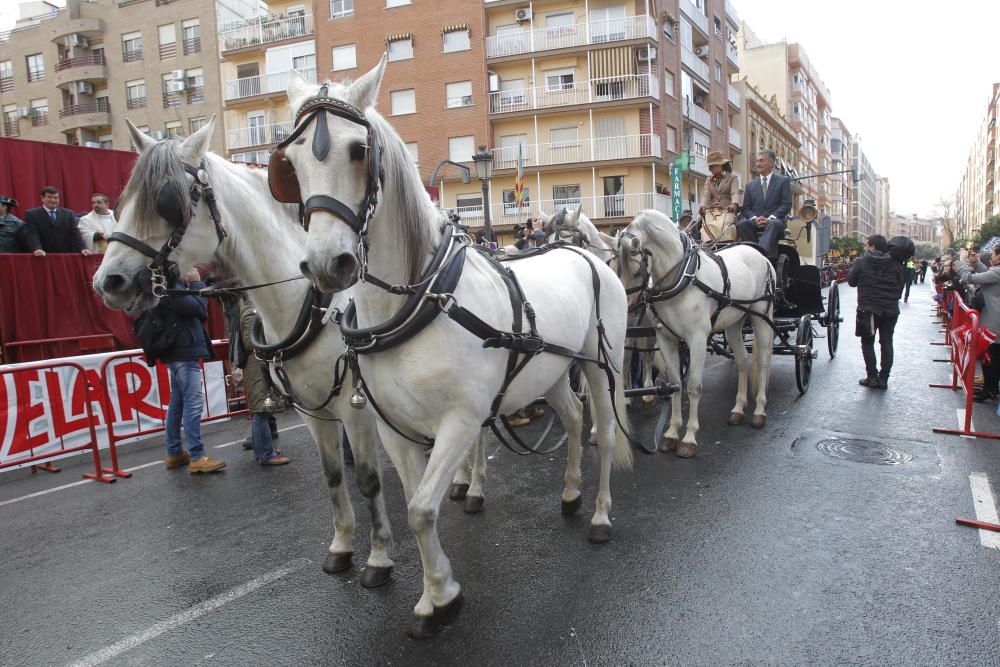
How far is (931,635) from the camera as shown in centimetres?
274

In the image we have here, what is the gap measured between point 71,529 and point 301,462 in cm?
187

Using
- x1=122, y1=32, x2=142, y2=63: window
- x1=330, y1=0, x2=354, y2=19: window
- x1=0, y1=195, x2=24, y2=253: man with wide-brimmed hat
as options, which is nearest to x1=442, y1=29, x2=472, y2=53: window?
x1=330, y1=0, x2=354, y2=19: window

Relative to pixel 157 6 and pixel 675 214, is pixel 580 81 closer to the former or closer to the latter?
pixel 675 214

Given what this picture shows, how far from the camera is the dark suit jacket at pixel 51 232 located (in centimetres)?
838

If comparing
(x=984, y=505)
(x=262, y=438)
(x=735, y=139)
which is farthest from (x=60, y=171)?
(x=735, y=139)

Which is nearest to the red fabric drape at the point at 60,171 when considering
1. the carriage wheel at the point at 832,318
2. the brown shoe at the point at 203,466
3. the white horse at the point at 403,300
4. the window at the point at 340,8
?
the brown shoe at the point at 203,466

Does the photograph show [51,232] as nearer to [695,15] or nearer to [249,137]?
[249,137]

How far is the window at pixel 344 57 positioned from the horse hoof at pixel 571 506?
34.2m

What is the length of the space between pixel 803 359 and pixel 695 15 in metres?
36.4

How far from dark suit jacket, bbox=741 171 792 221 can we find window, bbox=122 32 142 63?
133 ft

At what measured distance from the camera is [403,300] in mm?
2580

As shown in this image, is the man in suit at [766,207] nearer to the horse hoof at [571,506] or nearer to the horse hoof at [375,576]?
the horse hoof at [571,506]

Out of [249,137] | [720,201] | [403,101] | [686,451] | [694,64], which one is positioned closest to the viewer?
[686,451]

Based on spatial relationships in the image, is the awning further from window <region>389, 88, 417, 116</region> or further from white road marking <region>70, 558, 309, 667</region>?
white road marking <region>70, 558, 309, 667</region>
